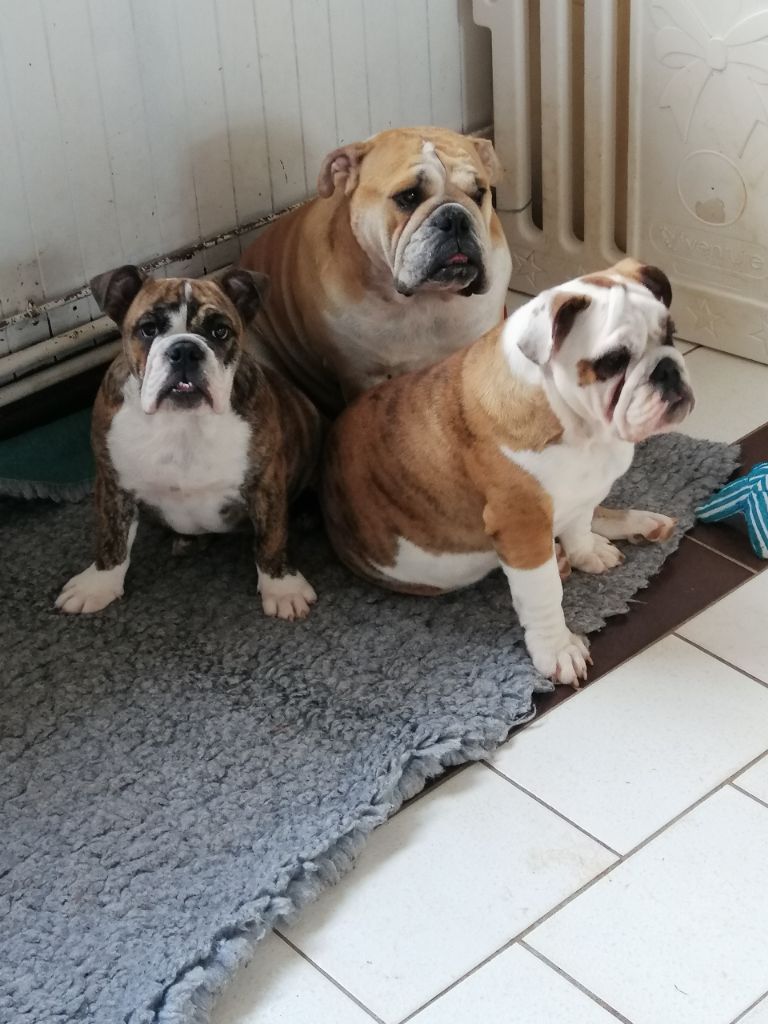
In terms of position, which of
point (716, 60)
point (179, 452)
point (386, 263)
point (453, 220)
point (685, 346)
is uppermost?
point (716, 60)

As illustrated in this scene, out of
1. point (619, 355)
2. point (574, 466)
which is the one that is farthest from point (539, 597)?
point (619, 355)

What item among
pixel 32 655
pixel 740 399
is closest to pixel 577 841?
pixel 32 655

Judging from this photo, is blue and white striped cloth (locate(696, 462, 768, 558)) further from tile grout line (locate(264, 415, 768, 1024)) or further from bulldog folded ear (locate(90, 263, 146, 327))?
bulldog folded ear (locate(90, 263, 146, 327))

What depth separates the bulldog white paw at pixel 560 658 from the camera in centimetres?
222

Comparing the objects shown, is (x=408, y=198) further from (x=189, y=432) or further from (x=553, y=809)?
(x=553, y=809)

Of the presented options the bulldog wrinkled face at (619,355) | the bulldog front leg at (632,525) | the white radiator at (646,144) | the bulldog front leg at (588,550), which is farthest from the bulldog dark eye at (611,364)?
the white radiator at (646,144)

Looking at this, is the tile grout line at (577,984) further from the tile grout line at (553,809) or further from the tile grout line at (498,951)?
the tile grout line at (553,809)

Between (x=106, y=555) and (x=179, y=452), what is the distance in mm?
292

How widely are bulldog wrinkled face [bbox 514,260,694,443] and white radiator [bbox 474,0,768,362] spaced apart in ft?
3.36

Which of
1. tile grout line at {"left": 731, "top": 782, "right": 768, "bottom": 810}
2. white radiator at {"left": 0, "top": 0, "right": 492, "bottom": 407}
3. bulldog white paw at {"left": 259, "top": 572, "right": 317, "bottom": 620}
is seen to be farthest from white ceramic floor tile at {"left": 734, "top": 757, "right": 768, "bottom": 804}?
white radiator at {"left": 0, "top": 0, "right": 492, "bottom": 407}

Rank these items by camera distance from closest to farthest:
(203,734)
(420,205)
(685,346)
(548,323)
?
1. (548,323)
2. (203,734)
3. (420,205)
4. (685,346)

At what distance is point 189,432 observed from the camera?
2285mm

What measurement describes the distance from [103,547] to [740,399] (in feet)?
4.69

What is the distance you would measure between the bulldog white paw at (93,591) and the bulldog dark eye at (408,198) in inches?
32.7
